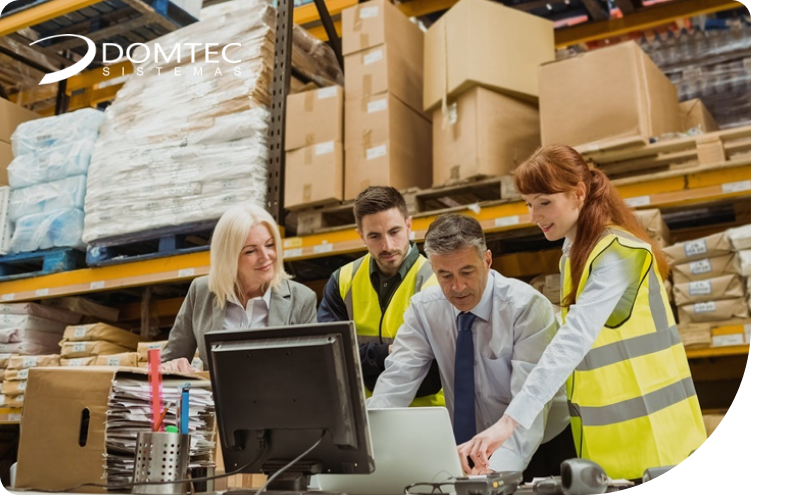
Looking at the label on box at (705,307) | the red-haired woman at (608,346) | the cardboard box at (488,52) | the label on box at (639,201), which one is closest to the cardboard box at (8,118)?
the cardboard box at (488,52)

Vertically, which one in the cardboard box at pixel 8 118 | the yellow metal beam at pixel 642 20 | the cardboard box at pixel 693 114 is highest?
the yellow metal beam at pixel 642 20

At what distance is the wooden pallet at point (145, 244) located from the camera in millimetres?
4281

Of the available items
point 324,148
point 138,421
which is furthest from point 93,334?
point 138,421

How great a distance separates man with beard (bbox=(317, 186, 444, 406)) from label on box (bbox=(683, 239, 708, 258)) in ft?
4.58

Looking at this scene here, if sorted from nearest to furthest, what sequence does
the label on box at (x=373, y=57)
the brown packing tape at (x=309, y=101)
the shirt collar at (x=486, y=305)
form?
the shirt collar at (x=486, y=305), the label on box at (x=373, y=57), the brown packing tape at (x=309, y=101)

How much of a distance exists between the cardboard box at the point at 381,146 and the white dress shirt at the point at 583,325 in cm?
194

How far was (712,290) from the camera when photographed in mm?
3389

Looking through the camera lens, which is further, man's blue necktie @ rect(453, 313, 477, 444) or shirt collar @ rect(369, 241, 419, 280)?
shirt collar @ rect(369, 241, 419, 280)

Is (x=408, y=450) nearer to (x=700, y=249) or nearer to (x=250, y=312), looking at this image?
(x=250, y=312)

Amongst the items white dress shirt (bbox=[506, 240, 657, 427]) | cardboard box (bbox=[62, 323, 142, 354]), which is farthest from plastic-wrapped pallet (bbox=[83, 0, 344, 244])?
white dress shirt (bbox=[506, 240, 657, 427])

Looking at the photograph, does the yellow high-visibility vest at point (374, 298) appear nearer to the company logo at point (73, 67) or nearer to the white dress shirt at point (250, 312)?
the white dress shirt at point (250, 312)

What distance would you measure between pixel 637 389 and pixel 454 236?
0.68 meters

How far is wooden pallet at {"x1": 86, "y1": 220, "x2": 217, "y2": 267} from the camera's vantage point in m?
4.28

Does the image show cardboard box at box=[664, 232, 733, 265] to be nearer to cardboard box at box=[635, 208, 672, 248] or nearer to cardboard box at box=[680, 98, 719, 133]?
cardboard box at box=[635, 208, 672, 248]
